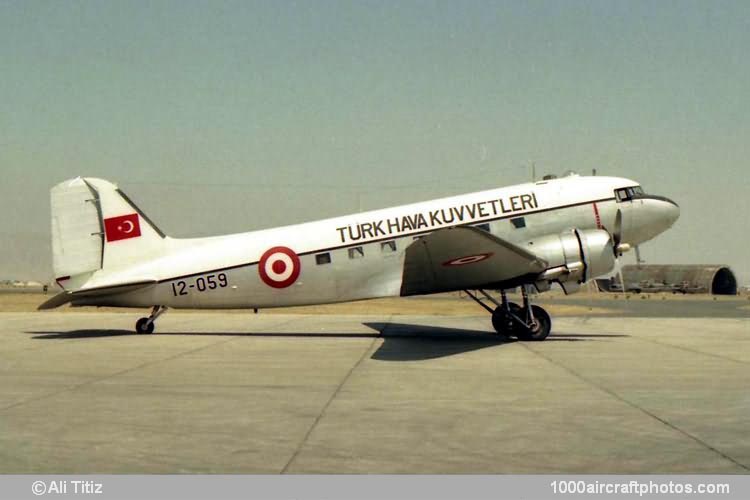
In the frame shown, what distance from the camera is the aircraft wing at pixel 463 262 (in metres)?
15.7

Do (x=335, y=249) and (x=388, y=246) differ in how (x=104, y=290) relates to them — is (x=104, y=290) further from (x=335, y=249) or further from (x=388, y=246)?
(x=388, y=246)

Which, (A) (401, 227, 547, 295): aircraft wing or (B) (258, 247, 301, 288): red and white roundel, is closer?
(A) (401, 227, 547, 295): aircraft wing

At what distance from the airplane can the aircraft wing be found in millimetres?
228

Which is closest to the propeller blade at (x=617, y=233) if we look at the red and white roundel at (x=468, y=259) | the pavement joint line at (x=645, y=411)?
the red and white roundel at (x=468, y=259)

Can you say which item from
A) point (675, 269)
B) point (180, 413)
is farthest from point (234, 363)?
point (675, 269)

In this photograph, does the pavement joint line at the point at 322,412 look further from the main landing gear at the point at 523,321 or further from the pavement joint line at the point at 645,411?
the main landing gear at the point at 523,321

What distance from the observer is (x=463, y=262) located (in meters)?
16.9

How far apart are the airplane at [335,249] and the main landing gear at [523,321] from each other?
3cm

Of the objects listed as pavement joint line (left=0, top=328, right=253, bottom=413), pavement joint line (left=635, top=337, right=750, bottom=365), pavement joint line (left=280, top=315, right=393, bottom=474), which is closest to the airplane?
pavement joint line (left=635, top=337, right=750, bottom=365)

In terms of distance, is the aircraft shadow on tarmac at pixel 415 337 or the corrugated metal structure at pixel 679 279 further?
the corrugated metal structure at pixel 679 279

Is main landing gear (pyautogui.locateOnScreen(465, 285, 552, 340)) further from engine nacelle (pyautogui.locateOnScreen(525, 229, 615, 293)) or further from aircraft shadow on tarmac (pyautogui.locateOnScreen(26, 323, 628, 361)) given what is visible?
engine nacelle (pyautogui.locateOnScreen(525, 229, 615, 293))

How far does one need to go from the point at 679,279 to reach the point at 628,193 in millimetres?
77255

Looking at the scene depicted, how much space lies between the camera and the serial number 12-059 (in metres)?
19.8

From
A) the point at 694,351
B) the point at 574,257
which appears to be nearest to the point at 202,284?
the point at 574,257
